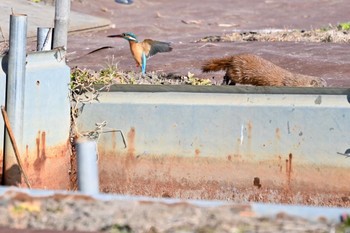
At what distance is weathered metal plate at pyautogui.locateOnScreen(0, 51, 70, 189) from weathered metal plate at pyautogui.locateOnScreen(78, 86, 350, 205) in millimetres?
254

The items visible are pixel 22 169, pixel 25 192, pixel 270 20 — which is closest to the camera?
pixel 25 192

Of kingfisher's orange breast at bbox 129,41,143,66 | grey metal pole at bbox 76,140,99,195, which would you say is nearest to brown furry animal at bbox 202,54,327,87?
kingfisher's orange breast at bbox 129,41,143,66

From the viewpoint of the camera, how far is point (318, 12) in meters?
18.6

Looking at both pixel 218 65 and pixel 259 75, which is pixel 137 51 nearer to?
pixel 218 65

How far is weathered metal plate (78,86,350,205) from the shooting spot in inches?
251

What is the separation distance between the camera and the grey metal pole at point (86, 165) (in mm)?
5125

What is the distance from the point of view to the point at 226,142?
653 centimetres

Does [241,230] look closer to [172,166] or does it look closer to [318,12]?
[172,166]

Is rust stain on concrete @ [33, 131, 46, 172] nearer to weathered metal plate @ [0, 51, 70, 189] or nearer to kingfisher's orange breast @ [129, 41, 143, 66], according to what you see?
weathered metal plate @ [0, 51, 70, 189]

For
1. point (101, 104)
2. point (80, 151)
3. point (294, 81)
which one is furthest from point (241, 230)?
point (294, 81)

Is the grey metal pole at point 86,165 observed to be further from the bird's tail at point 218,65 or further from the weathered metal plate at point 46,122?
the bird's tail at point 218,65

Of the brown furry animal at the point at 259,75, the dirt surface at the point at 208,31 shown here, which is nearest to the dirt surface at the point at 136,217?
the brown furry animal at the point at 259,75

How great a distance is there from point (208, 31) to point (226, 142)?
33.2 feet

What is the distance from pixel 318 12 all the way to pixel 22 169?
13.4 m
